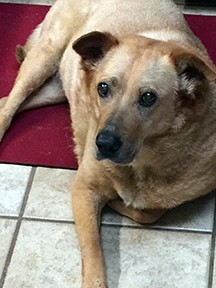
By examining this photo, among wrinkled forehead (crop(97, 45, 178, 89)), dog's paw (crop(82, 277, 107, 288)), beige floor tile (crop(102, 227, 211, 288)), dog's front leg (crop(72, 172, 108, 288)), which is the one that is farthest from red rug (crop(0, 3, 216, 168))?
wrinkled forehead (crop(97, 45, 178, 89))

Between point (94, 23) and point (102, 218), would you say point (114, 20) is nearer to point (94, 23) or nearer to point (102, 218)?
point (94, 23)

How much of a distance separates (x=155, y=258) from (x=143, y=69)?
699 mm

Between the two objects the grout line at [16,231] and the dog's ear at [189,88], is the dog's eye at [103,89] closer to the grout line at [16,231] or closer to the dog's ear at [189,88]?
the dog's ear at [189,88]

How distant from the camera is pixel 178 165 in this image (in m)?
2.21

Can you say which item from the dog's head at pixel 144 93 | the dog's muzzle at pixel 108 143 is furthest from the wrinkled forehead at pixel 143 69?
the dog's muzzle at pixel 108 143

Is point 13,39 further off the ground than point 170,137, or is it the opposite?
point 170,137

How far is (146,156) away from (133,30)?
45cm

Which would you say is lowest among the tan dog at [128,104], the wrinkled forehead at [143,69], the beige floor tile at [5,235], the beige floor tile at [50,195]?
the beige floor tile at [5,235]

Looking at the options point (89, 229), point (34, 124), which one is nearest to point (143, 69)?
point (89, 229)

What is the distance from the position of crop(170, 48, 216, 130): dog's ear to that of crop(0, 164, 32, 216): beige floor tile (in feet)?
2.48

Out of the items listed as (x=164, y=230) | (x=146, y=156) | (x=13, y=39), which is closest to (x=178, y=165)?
(x=146, y=156)

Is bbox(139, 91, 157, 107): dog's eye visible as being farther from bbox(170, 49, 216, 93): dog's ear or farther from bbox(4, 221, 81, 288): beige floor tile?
bbox(4, 221, 81, 288): beige floor tile

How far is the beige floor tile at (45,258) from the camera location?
2242 mm

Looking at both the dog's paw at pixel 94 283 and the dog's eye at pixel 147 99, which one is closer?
the dog's eye at pixel 147 99
